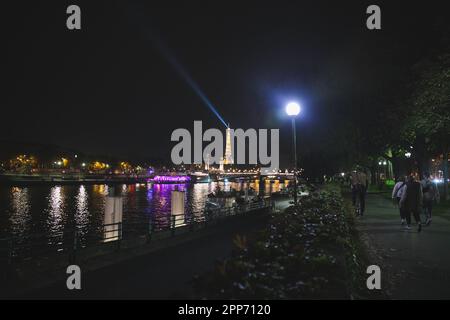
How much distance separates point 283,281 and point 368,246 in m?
7.89

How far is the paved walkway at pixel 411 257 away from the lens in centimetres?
770

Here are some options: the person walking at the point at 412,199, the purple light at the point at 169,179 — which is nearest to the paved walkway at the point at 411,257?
the person walking at the point at 412,199

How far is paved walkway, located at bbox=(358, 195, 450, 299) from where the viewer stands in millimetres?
7695

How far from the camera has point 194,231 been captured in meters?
17.5

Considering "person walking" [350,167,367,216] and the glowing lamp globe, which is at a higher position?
the glowing lamp globe

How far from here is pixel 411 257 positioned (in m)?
10.3

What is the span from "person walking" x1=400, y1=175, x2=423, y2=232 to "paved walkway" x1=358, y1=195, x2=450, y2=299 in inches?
25.8

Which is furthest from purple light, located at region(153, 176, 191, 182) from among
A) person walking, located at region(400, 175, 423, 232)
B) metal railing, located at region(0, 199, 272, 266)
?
person walking, located at region(400, 175, 423, 232)

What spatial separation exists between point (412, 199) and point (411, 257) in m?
4.63

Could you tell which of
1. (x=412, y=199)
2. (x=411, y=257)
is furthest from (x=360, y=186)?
(x=411, y=257)

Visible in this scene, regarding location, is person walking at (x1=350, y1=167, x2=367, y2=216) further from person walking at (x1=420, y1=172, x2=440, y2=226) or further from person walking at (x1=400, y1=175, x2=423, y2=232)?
person walking at (x1=400, y1=175, x2=423, y2=232)
